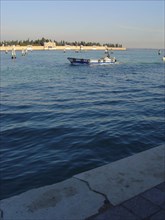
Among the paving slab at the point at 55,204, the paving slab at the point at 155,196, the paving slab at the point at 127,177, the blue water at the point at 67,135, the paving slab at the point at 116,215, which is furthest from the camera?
the blue water at the point at 67,135

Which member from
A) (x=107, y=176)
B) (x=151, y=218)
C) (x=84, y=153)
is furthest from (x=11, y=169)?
(x=151, y=218)

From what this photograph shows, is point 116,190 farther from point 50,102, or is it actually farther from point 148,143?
point 50,102

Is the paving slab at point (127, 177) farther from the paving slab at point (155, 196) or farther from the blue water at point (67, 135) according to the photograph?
the blue water at point (67, 135)

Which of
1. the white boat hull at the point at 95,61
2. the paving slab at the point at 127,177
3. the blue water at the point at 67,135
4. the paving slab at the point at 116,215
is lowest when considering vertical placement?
the blue water at the point at 67,135

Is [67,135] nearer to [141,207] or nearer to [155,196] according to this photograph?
[155,196]

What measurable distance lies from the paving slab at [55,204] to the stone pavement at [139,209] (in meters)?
0.20

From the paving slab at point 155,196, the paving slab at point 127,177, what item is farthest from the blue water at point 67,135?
the paving slab at point 155,196

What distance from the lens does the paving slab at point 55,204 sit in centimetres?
366

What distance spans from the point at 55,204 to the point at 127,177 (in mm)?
1339

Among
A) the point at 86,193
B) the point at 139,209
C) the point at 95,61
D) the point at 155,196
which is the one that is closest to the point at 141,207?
the point at 139,209

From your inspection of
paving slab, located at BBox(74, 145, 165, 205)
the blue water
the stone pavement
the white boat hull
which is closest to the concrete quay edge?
paving slab, located at BBox(74, 145, 165, 205)

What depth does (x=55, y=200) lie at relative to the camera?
3.97 meters

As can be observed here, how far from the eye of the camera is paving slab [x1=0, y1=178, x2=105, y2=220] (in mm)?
3662

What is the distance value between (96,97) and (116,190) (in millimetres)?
17115
